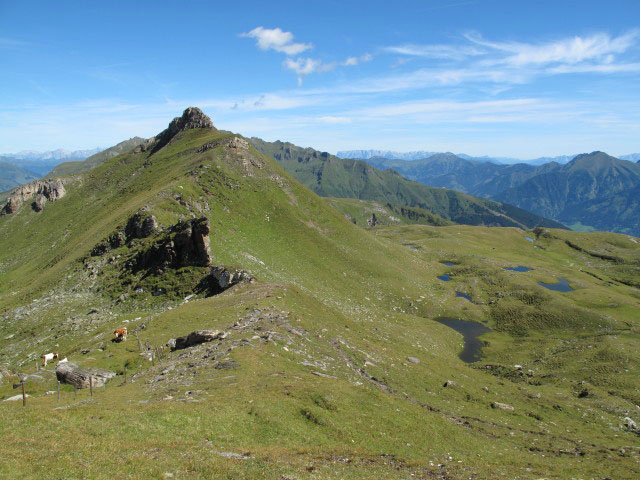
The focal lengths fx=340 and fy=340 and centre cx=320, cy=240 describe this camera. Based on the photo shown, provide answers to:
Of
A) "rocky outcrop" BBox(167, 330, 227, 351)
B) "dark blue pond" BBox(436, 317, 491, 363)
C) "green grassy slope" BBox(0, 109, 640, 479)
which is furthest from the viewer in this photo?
"dark blue pond" BBox(436, 317, 491, 363)

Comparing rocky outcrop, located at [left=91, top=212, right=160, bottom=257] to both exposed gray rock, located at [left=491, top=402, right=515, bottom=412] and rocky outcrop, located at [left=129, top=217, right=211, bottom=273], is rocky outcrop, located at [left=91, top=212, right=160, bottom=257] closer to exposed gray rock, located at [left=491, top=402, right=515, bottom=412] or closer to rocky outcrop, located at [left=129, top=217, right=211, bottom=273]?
rocky outcrop, located at [left=129, top=217, right=211, bottom=273]

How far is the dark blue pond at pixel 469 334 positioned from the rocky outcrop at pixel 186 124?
388 feet

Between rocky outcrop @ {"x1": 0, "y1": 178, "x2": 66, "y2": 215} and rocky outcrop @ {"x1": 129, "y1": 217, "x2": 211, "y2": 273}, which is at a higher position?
rocky outcrop @ {"x1": 0, "y1": 178, "x2": 66, "y2": 215}

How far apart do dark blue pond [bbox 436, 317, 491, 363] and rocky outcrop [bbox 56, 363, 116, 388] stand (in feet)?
195

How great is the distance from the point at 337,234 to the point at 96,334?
6526 centimetres

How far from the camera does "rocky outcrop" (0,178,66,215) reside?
424ft

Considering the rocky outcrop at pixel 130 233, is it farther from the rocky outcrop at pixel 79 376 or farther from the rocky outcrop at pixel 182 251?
the rocky outcrop at pixel 79 376

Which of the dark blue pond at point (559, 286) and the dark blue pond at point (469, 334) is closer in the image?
the dark blue pond at point (469, 334)

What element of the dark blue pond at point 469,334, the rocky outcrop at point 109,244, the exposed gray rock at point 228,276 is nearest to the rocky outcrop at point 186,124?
the rocky outcrop at point 109,244

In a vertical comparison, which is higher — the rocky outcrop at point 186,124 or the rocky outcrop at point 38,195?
the rocky outcrop at point 186,124

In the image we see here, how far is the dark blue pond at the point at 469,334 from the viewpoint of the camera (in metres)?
67.9

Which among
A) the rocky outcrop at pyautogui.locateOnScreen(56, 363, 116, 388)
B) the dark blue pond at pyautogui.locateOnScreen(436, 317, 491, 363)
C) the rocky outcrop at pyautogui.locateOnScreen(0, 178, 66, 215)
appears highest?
the rocky outcrop at pyautogui.locateOnScreen(0, 178, 66, 215)

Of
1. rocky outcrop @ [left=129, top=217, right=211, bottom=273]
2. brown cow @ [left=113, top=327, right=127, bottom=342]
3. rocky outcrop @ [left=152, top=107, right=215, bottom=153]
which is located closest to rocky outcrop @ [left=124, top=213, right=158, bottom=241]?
rocky outcrop @ [left=129, top=217, right=211, bottom=273]

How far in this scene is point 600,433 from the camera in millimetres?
36531
